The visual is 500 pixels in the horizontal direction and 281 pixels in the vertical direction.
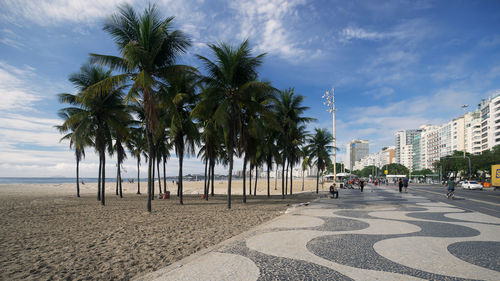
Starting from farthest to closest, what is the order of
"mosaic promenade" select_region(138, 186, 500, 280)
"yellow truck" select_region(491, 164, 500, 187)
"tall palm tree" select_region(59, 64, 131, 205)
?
"yellow truck" select_region(491, 164, 500, 187) → "tall palm tree" select_region(59, 64, 131, 205) → "mosaic promenade" select_region(138, 186, 500, 280)

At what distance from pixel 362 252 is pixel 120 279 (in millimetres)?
4683

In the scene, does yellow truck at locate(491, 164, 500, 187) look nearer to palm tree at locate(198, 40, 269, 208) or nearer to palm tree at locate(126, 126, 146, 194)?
palm tree at locate(198, 40, 269, 208)

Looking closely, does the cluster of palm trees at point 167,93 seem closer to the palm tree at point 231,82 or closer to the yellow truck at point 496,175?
the palm tree at point 231,82

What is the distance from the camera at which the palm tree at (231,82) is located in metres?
14.1

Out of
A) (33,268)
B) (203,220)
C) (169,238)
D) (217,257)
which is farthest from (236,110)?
(33,268)

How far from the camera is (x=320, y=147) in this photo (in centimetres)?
3011

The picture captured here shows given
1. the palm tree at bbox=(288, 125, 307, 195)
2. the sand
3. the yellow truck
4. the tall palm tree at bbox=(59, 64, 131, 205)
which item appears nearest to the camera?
the sand

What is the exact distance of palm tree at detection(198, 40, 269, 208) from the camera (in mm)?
14086

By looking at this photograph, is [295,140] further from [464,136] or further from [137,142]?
[464,136]

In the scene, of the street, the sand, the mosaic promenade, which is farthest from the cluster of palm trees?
the street

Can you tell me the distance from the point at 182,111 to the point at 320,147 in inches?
710

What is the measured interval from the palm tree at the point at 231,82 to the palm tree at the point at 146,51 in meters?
1.83

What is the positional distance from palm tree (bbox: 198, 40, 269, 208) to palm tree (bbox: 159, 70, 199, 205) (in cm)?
115

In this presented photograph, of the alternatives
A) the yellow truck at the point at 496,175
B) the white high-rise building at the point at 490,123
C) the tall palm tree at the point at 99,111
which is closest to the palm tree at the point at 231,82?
the tall palm tree at the point at 99,111
